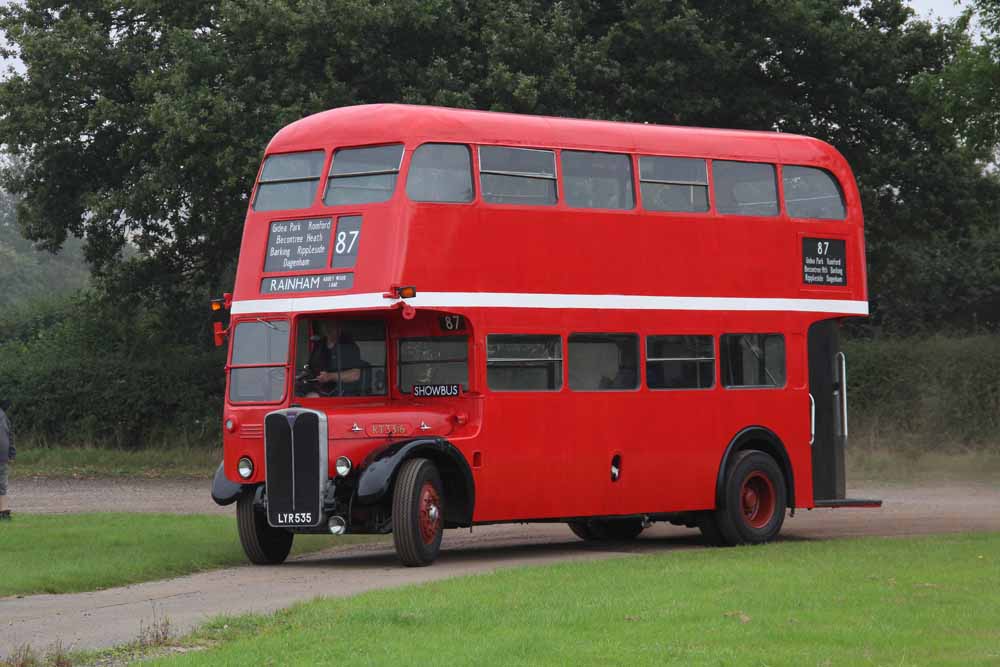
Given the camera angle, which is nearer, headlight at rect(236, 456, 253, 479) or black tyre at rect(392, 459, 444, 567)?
black tyre at rect(392, 459, 444, 567)

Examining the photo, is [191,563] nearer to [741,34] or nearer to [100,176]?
[100,176]

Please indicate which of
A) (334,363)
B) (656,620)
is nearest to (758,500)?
(334,363)

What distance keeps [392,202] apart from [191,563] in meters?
4.32

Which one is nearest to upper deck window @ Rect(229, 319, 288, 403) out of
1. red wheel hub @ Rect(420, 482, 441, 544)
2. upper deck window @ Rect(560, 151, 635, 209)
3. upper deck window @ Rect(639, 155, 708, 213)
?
red wheel hub @ Rect(420, 482, 441, 544)

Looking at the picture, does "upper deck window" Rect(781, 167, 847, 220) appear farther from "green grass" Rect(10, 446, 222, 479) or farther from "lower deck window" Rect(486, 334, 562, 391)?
"green grass" Rect(10, 446, 222, 479)

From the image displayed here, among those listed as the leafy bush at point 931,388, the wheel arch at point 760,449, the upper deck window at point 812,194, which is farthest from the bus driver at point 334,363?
the leafy bush at point 931,388

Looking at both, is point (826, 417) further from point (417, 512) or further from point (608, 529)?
point (417, 512)

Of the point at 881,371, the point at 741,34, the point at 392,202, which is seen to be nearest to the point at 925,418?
the point at 881,371

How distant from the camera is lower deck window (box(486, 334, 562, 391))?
58.4 ft

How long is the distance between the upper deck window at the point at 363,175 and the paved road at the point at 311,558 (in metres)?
3.75

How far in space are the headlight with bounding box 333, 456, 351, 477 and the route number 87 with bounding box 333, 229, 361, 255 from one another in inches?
81.2

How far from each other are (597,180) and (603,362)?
2.00 m

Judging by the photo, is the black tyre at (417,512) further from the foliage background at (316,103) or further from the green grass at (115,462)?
the green grass at (115,462)

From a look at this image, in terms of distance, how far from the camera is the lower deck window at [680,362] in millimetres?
19203
